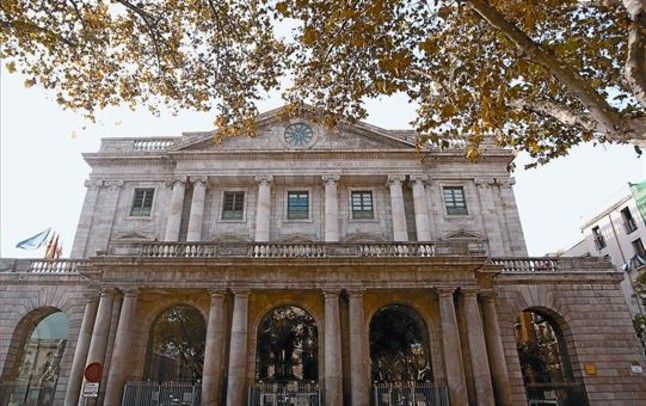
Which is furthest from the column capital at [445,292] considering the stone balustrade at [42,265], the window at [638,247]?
the window at [638,247]

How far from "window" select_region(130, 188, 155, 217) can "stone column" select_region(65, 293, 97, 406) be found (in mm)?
7056

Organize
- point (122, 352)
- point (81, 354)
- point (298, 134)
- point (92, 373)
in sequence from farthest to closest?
point (298, 134) → point (81, 354) → point (122, 352) → point (92, 373)

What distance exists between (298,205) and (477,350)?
40.5 feet

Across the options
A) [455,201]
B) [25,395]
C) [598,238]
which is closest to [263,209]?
[455,201]

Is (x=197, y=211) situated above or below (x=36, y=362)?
above

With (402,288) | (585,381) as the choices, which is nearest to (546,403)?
(585,381)

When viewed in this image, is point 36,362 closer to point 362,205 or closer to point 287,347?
point 287,347

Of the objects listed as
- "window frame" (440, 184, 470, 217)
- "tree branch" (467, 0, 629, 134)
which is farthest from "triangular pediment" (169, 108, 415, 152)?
"tree branch" (467, 0, 629, 134)

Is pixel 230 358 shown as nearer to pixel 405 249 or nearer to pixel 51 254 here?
pixel 405 249

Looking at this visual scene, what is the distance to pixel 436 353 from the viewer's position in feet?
53.4

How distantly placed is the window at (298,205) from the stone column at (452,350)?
9904 millimetres

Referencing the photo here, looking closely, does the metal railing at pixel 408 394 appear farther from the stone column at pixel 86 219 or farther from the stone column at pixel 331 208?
the stone column at pixel 86 219

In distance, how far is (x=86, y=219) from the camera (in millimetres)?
23719

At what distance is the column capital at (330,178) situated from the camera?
24.2 m
